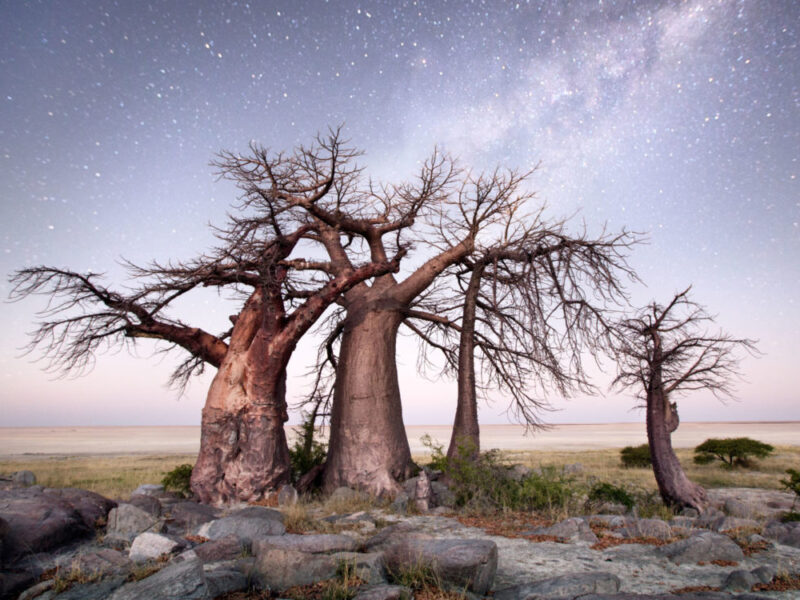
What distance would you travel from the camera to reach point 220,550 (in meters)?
4.99

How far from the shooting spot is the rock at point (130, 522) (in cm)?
621

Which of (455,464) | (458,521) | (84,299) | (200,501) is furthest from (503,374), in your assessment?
(84,299)

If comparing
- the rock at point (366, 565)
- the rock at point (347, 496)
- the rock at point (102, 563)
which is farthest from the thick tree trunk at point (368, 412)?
the rock at point (102, 563)

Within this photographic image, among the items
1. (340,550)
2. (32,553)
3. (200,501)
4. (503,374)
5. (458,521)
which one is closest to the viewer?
(340,550)

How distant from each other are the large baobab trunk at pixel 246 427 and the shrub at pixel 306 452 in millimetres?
1468

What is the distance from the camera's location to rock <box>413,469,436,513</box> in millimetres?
7829

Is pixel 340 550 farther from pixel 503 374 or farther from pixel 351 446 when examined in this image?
pixel 503 374

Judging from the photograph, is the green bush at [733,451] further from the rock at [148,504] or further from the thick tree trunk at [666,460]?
the rock at [148,504]

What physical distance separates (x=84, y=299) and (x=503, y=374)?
7892 millimetres

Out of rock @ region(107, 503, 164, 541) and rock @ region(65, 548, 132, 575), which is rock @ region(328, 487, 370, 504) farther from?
rock @ region(65, 548, 132, 575)

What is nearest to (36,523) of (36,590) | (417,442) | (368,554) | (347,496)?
(36,590)

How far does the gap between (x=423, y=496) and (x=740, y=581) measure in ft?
14.9

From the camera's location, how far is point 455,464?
28.9 feet

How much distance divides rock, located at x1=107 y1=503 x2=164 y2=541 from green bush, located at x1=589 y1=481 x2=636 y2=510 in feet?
20.8
